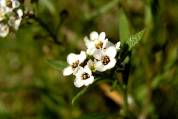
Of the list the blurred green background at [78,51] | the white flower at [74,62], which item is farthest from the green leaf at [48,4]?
the white flower at [74,62]

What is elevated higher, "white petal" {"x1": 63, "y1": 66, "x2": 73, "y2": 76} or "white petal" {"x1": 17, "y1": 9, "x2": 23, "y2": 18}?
"white petal" {"x1": 17, "y1": 9, "x2": 23, "y2": 18}

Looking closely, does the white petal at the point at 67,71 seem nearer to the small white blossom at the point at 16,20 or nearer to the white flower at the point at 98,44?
the white flower at the point at 98,44

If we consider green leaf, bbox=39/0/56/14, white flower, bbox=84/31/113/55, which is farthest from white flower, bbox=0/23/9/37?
white flower, bbox=84/31/113/55

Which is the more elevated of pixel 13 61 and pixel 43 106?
pixel 13 61

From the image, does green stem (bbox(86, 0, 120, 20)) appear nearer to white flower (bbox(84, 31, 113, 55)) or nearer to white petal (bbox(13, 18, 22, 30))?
white petal (bbox(13, 18, 22, 30))

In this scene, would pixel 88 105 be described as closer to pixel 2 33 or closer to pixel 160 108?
pixel 160 108

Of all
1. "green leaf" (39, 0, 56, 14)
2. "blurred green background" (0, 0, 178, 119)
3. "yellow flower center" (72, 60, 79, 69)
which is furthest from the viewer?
"green leaf" (39, 0, 56, 14)

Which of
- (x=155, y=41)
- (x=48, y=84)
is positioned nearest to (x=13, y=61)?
(x=48, y=84)
